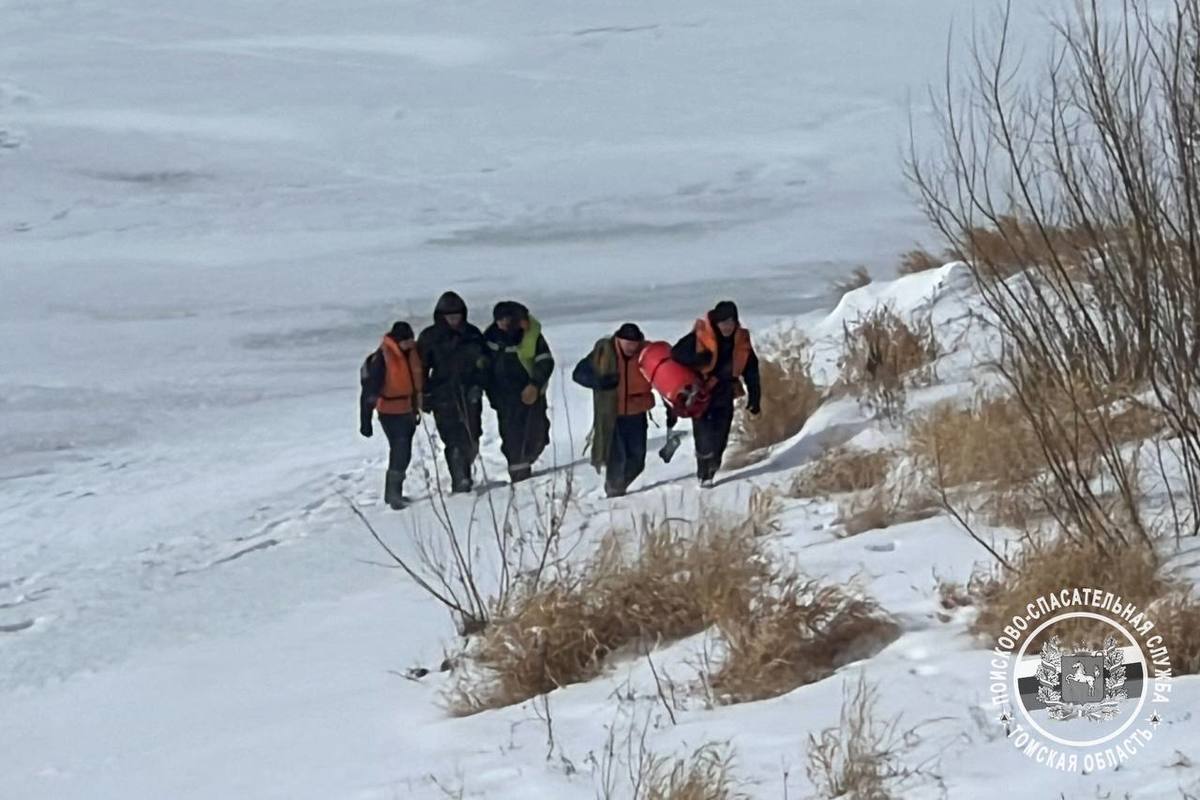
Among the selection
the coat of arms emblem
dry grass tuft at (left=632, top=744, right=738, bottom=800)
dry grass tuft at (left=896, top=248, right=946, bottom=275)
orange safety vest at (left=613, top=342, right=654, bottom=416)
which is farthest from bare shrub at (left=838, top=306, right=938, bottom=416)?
dry grass tuft at (left=632, top=744, right=738, bottom=800)

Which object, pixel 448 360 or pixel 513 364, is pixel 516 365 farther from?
pixel 448 360

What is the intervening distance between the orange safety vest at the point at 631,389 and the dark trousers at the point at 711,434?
32 centimetres

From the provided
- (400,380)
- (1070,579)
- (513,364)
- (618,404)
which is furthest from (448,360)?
(1070,579)

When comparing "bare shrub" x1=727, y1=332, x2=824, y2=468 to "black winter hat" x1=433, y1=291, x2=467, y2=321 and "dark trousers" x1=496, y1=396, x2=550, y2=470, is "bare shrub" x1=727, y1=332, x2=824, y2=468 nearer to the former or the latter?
"dark trousers" x1=496, y1=396, x2=550, y2=470

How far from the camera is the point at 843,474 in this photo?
8.16 m

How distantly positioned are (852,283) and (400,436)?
6.52m

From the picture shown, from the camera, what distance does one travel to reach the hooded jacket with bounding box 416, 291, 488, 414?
913 cm

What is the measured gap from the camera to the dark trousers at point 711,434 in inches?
350

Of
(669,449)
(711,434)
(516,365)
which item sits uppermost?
(516,365)

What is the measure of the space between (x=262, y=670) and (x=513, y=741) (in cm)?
188

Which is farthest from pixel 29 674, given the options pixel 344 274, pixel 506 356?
pixel 344 274

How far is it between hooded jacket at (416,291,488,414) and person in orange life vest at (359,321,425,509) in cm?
7

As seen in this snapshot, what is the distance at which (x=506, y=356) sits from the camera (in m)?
9.30

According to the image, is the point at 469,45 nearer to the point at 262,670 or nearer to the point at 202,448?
the point at 202,448
